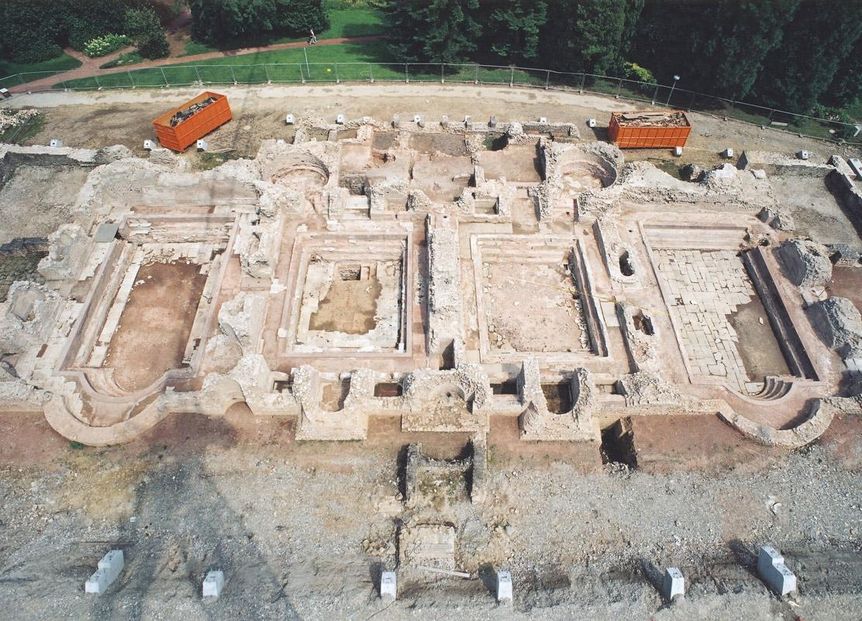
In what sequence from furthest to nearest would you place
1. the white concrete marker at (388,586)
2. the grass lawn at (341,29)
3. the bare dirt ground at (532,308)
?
the grass lawn at (341,29), the bare dirt ground at (532,308), the white concrete marker at (388,586)

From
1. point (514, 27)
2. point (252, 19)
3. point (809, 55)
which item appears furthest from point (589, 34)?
point (252, 19)

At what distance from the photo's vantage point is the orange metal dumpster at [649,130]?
949 inches

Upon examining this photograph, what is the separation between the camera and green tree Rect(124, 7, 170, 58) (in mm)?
32406

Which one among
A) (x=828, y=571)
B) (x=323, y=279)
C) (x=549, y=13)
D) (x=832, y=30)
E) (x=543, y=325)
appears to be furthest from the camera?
(x=549, y=13)

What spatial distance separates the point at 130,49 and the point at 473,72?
22495mm

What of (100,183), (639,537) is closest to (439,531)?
(639,537)

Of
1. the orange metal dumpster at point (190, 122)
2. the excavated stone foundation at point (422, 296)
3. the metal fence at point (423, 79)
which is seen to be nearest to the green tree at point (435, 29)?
the metal fence at point (423, 79)

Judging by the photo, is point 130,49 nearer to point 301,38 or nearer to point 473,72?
point 301,38

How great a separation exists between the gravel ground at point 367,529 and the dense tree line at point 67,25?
2768 cm

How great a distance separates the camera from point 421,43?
3055 cm

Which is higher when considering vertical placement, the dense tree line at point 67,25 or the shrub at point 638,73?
the shrub at point 638,73

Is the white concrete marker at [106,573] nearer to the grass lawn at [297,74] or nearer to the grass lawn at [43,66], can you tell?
the grass lawn at [297,74]

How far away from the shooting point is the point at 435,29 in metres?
29.5

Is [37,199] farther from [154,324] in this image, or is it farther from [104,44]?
[104,44]
